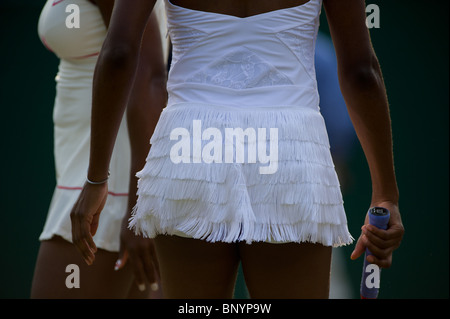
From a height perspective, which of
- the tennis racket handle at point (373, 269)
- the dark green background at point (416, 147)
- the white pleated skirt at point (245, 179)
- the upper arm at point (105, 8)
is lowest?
the dark green background at point (416, 147)

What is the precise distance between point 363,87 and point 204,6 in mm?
473

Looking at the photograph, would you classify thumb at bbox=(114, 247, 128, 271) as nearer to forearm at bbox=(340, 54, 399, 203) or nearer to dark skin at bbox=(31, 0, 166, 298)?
dark skin at bbox=(31, 0, 166, 298)

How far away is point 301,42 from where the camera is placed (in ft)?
5.09

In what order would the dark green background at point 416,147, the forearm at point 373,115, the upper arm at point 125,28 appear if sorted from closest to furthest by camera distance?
the upper arm at point 125,28, the forearm at point 373,115, the dark green background at point 416,147

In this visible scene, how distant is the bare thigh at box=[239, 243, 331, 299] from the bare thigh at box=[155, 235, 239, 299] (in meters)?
0.05

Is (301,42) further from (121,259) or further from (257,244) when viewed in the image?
(121,259)

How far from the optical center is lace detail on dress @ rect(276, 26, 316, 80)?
152 centimetres

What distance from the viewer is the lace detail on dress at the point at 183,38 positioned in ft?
5.01

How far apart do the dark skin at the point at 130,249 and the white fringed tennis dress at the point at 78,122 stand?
6 cm

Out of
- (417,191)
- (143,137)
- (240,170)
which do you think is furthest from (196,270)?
(417,191)

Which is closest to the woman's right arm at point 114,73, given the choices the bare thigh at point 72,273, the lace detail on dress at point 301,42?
the lace detail on dress at point 301,42

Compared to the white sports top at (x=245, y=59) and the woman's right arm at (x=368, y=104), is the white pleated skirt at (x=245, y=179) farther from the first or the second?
the woman's right arm at (x=368, y=104)

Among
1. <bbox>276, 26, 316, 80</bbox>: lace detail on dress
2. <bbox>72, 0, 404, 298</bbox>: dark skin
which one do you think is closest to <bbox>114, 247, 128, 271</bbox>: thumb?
<bbox>72, 0, 404, 298</bbox>: dark skin
